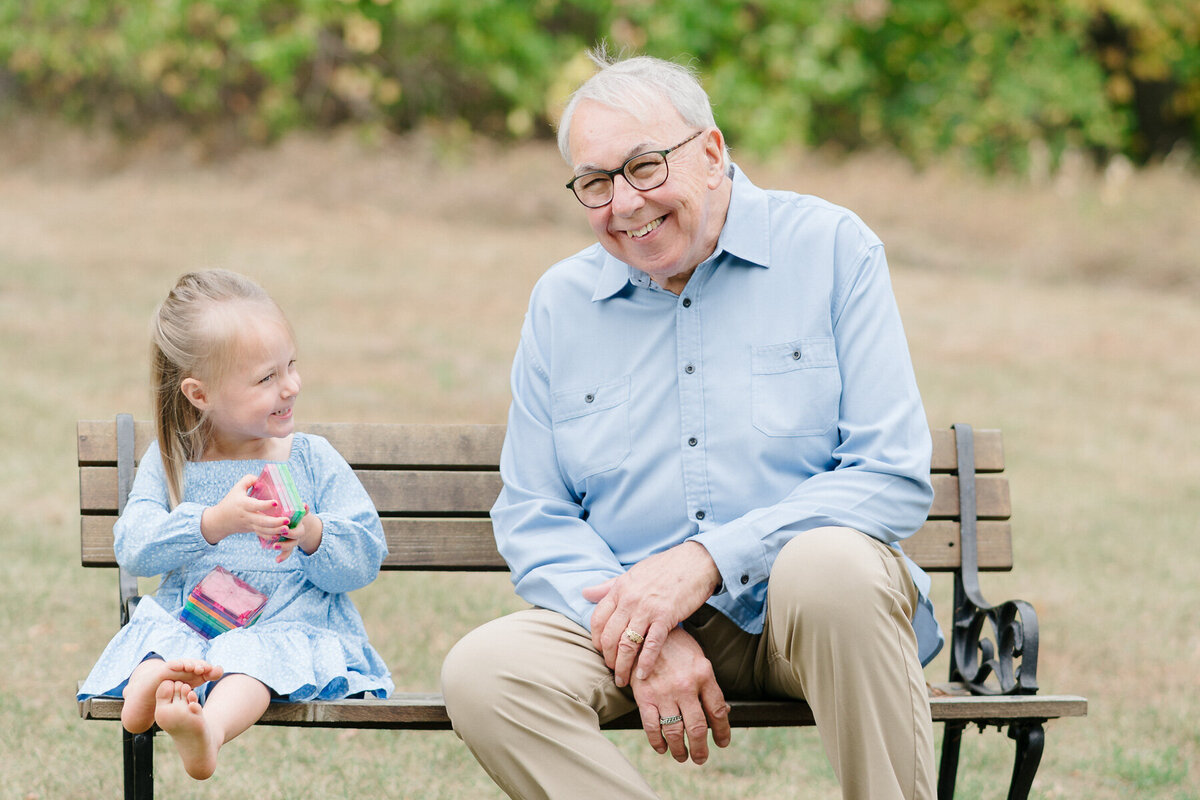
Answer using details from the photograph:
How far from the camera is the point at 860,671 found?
2580 mm

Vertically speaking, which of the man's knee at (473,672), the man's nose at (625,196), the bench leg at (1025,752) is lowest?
the bench leg at (1025,752)

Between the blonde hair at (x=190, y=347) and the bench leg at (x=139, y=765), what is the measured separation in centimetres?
50

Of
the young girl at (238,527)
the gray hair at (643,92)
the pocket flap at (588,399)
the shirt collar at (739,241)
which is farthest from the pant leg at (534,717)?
the gray hair at (643,92)

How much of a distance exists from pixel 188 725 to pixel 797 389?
1.40m

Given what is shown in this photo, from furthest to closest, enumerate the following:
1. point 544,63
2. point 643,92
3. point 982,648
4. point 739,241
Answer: point 544,63 → point 982,648 → point 739,241 → point 643,92

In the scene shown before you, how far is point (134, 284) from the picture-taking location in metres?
10.4

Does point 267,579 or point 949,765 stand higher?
point 267,579

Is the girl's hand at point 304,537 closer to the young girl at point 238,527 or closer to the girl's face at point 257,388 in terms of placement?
the young girl at point 238,527

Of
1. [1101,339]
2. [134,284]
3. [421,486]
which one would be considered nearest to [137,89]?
[134,284]

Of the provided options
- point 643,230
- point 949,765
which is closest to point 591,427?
point 643,230

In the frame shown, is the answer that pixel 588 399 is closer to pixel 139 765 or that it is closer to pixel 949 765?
pixel 139 765

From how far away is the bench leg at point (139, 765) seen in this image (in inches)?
113

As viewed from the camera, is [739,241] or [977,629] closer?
[739,241]

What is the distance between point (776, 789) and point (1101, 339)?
23.4 feet
